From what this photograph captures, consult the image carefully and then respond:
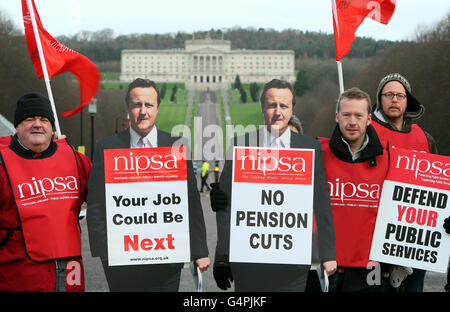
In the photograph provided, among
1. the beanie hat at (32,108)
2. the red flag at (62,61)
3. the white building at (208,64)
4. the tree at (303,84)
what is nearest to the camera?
the beanie hat at (32,108)

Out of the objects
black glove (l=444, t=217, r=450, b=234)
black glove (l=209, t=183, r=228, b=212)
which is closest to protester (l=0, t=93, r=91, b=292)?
black glove (l=209, t=183, r=228, b=212)

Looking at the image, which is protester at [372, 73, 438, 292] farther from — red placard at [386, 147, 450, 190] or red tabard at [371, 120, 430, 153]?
red placard at [386, 147, 450, 190]

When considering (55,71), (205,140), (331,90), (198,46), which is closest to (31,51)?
(55,71)

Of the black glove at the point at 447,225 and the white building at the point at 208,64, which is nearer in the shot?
the black glove at the point at 447,225

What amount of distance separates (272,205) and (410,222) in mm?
1196

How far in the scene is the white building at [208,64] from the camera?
132 metres

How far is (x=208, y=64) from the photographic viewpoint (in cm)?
14225

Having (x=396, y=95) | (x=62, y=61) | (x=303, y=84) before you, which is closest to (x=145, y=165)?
(x=396, y=95)

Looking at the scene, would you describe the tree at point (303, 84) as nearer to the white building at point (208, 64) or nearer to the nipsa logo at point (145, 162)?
the white building at point (208, 64)

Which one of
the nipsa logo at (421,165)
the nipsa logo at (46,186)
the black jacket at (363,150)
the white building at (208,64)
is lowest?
the nipsa logo at (46,186)

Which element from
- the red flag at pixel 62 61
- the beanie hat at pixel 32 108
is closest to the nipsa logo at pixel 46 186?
the beanie hat at pixel 32 108

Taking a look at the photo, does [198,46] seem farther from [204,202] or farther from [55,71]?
[55,71]

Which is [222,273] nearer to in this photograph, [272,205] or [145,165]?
[272,205]

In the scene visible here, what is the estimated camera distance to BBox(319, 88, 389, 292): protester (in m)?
5.21
